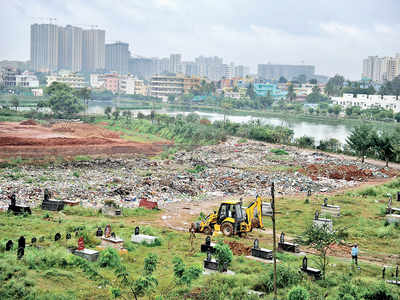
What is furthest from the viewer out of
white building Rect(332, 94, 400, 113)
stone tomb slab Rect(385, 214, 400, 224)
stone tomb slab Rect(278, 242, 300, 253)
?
white building Rect(332, 94, 400, 113)

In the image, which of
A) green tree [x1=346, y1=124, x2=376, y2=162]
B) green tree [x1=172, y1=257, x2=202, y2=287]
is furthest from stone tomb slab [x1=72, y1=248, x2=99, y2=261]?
green tree [x1=346, y1=124, x2=376, y2=162]

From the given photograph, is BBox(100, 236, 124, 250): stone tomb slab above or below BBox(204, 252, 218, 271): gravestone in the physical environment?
below

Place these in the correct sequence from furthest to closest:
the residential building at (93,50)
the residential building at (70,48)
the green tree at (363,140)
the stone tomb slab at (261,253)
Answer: the residential building at (93,50)
the residential building at (70,48)
the green tree at (363,140)
the stone tomb slab at (261,253)

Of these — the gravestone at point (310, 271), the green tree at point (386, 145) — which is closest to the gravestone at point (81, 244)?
the gravestone at point (310, 271)

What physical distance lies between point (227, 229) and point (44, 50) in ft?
581

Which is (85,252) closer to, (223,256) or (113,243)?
(113,243)

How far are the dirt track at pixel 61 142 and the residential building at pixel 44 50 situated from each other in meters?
139

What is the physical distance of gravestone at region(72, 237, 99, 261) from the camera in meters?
9.93

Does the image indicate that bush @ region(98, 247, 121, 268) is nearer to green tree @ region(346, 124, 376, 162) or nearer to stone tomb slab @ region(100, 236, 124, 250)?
stone tomb slab @ region(100, 236, 124, 250)

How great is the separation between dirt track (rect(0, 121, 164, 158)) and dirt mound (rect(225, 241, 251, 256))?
790 inches

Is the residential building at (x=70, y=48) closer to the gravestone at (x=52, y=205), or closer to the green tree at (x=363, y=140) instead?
the green tree at (x=363, y=140)

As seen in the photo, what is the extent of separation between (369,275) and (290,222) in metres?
5.27

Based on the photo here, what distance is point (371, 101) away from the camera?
250 ft

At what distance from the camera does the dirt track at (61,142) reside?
3112 centimetres
